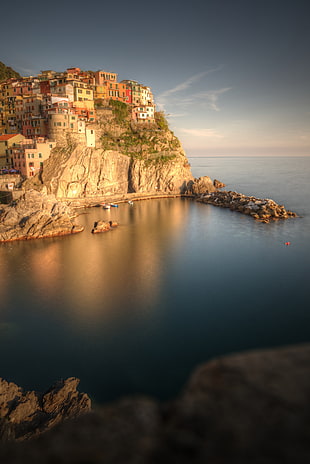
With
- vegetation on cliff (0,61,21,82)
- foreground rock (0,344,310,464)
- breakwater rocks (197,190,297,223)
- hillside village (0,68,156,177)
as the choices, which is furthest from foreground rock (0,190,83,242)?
vegetation on cliff (0,61,21,82)

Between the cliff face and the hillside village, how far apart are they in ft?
7.92

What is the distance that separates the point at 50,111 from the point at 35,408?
67.4 m

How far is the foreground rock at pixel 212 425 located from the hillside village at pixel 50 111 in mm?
64544

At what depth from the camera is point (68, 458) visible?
2.63m

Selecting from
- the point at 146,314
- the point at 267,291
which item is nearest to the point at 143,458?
the point at 146,314

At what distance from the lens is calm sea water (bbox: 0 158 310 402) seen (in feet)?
62.3

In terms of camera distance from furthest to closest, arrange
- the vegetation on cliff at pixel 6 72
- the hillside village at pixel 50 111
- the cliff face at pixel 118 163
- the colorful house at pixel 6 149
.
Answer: the vegetation on cliff at pixel 6 72 → the cliff face at pixel 118 163 → the colorful house at pixel 6 149 → the hillside village at pixel 50 111

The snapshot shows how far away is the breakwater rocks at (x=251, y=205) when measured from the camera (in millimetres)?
56469

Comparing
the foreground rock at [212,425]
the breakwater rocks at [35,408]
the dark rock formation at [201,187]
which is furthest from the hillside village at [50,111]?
the foreground rock at [212,425]

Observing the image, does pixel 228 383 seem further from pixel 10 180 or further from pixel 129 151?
pixel 129 151

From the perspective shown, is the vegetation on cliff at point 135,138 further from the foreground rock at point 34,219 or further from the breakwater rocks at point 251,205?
the foreground rock at point 34,219

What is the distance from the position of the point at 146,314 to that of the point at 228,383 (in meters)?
22.5

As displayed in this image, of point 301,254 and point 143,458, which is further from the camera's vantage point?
point 301,254

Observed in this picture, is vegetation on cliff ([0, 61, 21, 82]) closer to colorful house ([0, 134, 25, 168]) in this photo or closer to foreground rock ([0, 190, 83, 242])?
colorful house ([0, 134, 25, 168])
